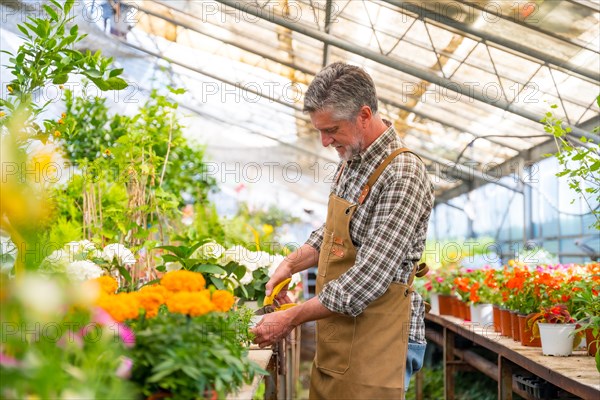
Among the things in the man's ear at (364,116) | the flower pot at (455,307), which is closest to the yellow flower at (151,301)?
the man's ear at (364,116)

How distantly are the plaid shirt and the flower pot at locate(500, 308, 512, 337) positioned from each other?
1.51 m

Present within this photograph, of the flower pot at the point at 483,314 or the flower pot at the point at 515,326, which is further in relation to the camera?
the flower pot at the point at 483,314

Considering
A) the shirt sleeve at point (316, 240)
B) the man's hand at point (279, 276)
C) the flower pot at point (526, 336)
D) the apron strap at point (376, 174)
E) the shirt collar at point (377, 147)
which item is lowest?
the flower pot at point (526, 336)

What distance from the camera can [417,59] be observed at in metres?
6.32

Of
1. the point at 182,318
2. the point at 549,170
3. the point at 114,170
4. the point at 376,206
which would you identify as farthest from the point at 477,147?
the point at 182,318

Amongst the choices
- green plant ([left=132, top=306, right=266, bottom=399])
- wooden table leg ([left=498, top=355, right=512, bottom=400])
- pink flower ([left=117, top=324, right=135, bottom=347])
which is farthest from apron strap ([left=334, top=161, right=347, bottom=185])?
wooden table leg ([left=498, top=355, right=512, bottom=400])

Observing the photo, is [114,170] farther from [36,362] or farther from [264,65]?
[264,65]

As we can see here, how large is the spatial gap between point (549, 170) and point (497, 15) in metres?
3.35

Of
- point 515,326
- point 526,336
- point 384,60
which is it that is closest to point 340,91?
point 526,336

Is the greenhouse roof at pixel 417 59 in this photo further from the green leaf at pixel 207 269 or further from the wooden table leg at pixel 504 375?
the green leaf at pixel 207 269

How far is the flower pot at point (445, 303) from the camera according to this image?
Result: 5082mm

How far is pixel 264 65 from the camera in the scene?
8.52 meters

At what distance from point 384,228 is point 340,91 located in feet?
1.34

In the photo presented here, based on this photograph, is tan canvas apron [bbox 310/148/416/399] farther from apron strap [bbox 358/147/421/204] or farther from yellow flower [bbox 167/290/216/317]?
yellow flower [bbox 167/290/216/317]
